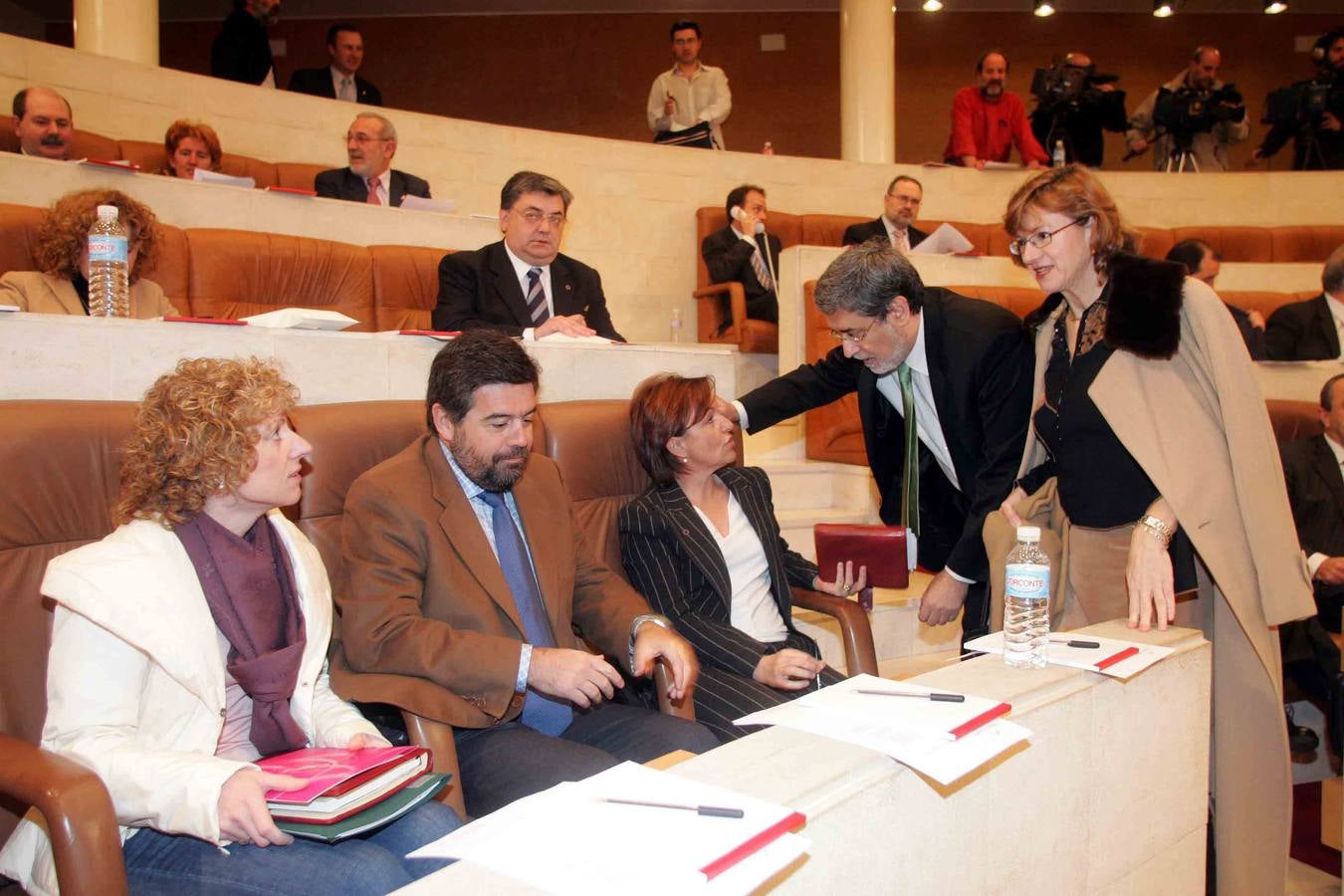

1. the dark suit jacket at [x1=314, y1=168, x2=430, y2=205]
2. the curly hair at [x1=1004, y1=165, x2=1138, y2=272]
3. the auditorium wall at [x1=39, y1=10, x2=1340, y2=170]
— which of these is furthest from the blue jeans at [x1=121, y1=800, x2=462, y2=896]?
the auditorium wall at [x1=39, y1=10, x2=1340, y2=170]

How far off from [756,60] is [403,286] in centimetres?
623

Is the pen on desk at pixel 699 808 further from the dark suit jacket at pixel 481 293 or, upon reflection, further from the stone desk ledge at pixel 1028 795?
the dark suit jacket at pixel 481 293

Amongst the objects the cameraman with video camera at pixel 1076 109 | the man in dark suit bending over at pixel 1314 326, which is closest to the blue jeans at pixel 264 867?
the man in dark suit bending over at pixel 1314 326

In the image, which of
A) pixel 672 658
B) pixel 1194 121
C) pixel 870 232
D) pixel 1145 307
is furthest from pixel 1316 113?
pixel 672 658

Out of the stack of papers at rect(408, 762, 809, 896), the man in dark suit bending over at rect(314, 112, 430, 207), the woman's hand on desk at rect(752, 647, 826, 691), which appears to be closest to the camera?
the stack of papers at rect(408, 762, 809, 896)

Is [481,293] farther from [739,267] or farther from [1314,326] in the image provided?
[1314,326]

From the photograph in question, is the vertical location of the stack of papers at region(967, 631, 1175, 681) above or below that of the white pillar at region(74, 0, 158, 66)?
below

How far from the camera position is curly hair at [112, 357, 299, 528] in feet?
4.87

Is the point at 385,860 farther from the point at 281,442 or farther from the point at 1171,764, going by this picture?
the point at 1171,764

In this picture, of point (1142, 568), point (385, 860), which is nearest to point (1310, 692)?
point (1142, 568)

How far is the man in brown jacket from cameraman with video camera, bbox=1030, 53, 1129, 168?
6222mm

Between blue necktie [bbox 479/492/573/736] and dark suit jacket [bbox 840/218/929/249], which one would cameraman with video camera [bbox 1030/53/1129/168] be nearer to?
dark suit jacket [bbox 840/218/929/249]

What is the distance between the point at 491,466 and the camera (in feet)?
6.14

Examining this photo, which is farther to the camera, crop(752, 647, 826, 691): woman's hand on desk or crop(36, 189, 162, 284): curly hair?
crop(36, 189, 162, 284): curly hair
